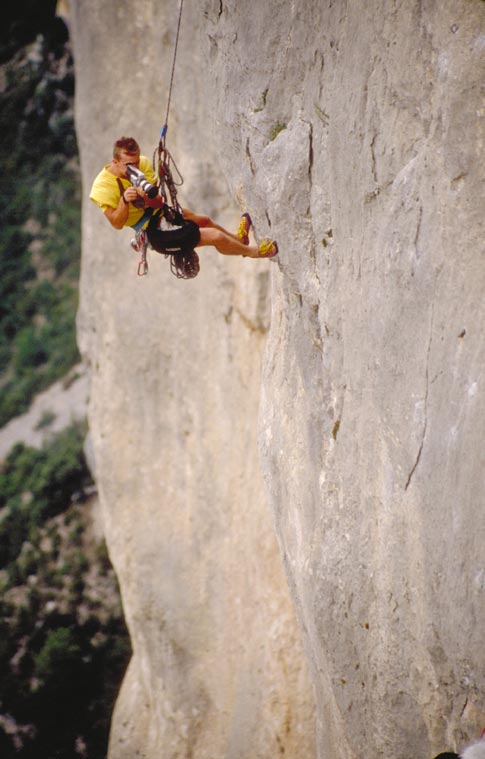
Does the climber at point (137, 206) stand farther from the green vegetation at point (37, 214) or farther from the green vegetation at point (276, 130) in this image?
the green vegetation at point (37, 214)

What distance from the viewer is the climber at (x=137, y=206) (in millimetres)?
5654

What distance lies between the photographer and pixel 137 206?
227 inches

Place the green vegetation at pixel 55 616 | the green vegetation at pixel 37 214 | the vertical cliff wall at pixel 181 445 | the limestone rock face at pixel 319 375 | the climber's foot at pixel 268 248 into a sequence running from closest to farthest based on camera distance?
the limestone rock face at pixel 319 375
the climber's foot at pixel 268 248
the vertical cliff wall at pixel 181 445
the green vegetation at pixel 55 616
the green vegetation at pixel 37 214

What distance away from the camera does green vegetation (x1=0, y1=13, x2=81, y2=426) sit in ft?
68.4

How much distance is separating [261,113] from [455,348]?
7.81 feet

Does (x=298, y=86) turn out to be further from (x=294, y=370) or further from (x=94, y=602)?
(x=94, y=602)

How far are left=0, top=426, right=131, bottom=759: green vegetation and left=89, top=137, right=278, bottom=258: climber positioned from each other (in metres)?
10.0

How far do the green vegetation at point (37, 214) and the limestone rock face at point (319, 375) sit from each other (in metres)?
11.7

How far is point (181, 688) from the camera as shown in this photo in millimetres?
9469

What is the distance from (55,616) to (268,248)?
1165 cm

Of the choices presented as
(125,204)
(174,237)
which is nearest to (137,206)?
(125,204)

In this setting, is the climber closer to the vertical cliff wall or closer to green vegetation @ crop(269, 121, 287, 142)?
green vegetation @ crop(269, 121, 287, 142)

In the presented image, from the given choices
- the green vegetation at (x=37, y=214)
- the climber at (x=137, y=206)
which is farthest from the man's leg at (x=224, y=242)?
the green vegetation at (x=37, y=214)

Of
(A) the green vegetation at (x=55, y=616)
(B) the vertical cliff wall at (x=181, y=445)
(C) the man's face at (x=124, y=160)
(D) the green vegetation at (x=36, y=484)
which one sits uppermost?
(C) the man's face at (x=124, y=160)
